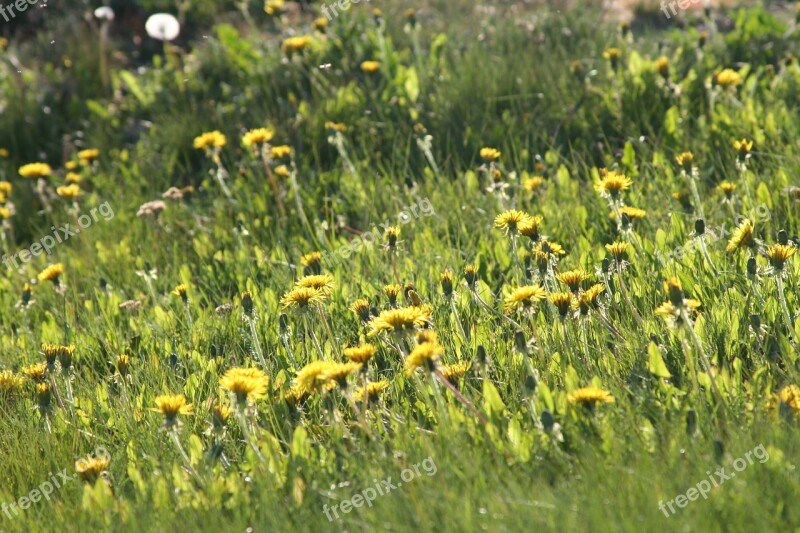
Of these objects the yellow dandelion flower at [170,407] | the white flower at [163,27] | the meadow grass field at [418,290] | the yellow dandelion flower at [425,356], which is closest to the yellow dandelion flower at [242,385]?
the meadow grass field at [418,290]

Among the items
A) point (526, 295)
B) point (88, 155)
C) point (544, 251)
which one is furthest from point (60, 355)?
point (88, 155)

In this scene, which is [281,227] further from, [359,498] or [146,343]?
[359,498]

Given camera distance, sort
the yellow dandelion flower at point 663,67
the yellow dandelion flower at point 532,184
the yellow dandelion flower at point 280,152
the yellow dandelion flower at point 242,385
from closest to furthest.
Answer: the yellow dandelion flower at point 242,385
the yellow dandelion flower at point 532,184
the yellow dandelion flower at point 280,152
the yellow dandelion flower at point 663,67

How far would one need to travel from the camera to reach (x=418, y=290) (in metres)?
3.39

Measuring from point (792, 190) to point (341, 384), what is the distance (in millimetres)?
2122

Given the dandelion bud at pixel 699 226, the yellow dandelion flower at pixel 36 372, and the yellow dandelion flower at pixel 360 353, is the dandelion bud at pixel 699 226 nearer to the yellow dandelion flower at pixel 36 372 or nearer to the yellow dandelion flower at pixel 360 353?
the yellow dandelion flower at pixel 360 353

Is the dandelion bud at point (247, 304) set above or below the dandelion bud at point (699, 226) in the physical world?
above

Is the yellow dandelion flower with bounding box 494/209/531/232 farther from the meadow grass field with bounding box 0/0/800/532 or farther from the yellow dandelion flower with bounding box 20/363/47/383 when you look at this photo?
the yellow dandelion flower with bounding box 20/363/47/383

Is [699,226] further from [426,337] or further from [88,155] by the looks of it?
[88,155]

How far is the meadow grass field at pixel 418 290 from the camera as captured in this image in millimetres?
2215

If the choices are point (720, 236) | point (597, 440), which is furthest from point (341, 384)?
point (720, 236)

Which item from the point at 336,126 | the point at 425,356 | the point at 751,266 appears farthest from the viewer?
the point at 336,126

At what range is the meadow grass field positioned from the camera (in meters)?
2.21

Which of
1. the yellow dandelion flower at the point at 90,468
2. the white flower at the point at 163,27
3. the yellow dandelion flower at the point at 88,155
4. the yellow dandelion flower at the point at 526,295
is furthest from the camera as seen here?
the white flower at the point at 163,27
